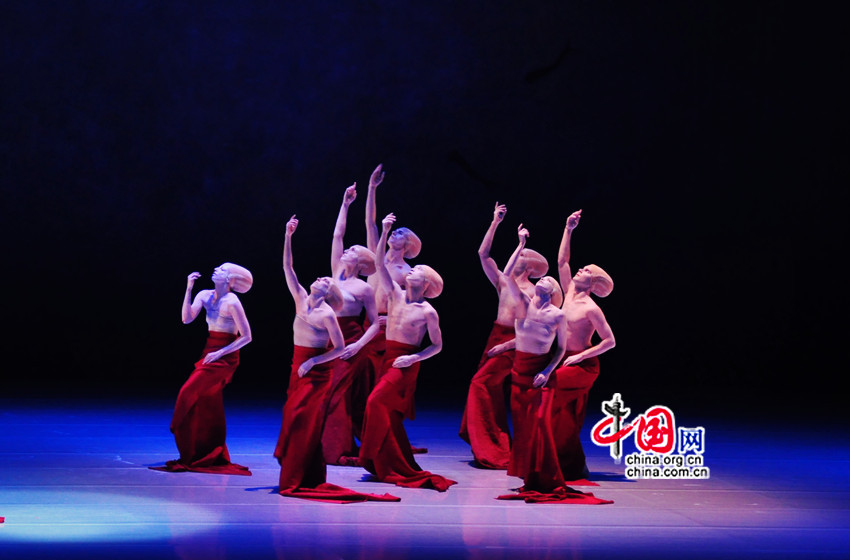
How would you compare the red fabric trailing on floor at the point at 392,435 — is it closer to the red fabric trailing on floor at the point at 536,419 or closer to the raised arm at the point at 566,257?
the red fabric trailing on floor at the point at 536,419

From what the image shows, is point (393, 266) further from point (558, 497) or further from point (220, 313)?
point (558, 497)

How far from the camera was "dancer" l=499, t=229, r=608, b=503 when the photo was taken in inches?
236

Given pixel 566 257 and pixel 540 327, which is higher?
pixel 566 257

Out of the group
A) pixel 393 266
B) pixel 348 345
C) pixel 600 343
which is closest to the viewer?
pixel 600 343

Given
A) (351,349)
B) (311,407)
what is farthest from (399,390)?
(311,407)

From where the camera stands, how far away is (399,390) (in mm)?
6461

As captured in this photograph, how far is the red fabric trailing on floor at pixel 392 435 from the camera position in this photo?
252 inches

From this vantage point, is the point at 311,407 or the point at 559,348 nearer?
the point at 311,407

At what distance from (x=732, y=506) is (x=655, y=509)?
0.43 meters

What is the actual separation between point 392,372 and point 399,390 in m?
0.11

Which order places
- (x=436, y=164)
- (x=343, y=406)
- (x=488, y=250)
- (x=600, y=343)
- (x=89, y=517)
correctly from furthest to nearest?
(x=436, y=164)
(x=343, y=406)
(x=488, y=250)
(x=600, y=343)
(x=89, y=517)


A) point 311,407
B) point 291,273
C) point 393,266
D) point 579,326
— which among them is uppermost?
point 393,266

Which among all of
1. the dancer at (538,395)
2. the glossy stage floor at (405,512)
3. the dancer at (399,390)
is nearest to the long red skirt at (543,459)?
the dancer at (538,395)

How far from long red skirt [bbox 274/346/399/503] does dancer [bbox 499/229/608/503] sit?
76 cm
